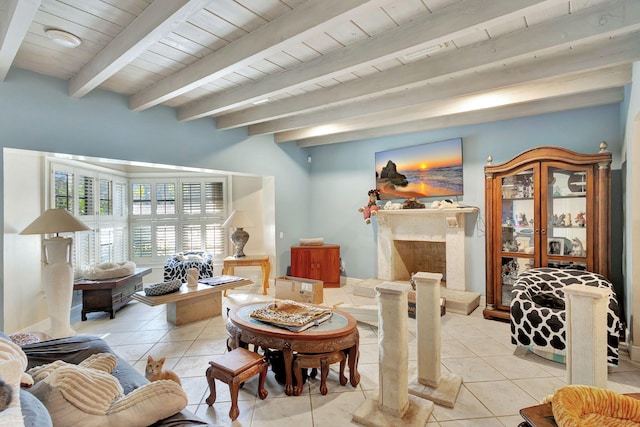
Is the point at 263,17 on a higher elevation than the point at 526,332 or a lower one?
higher

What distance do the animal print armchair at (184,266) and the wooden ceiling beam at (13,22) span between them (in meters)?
3.31

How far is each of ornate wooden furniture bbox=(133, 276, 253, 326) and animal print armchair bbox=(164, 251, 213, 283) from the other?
0.89m

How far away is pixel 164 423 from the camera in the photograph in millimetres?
1315

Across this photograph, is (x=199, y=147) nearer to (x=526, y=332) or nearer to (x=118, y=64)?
(x=118, y=64)

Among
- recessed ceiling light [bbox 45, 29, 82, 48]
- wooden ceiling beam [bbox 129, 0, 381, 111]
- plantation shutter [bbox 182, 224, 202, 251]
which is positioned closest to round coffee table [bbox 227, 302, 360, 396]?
wooden ceiling beam [bbox 129, 0, 381, 111]

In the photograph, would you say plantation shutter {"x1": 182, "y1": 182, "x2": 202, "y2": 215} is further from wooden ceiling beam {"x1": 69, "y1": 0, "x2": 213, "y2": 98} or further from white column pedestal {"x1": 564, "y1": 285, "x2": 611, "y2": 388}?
white column pedestal {"x1": 564, "y1": 285, "x2": 611, "y2": 388}

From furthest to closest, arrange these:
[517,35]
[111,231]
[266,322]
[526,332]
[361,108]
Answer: [111,231], [361,108], [526,332], [266,322], [517,35]

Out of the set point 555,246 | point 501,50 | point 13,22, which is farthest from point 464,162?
point 13,22

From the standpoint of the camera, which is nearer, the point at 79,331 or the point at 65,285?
the point at 65,285

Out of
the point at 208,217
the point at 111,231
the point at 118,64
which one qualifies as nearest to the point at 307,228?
the point at 208,217

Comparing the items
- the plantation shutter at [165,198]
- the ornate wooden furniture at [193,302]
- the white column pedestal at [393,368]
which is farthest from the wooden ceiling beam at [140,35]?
the plantation shutter at [165,198]

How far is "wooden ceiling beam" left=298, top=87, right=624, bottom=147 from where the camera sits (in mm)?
→ 3537

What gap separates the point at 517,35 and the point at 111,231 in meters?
6.11

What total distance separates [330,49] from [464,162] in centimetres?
292
